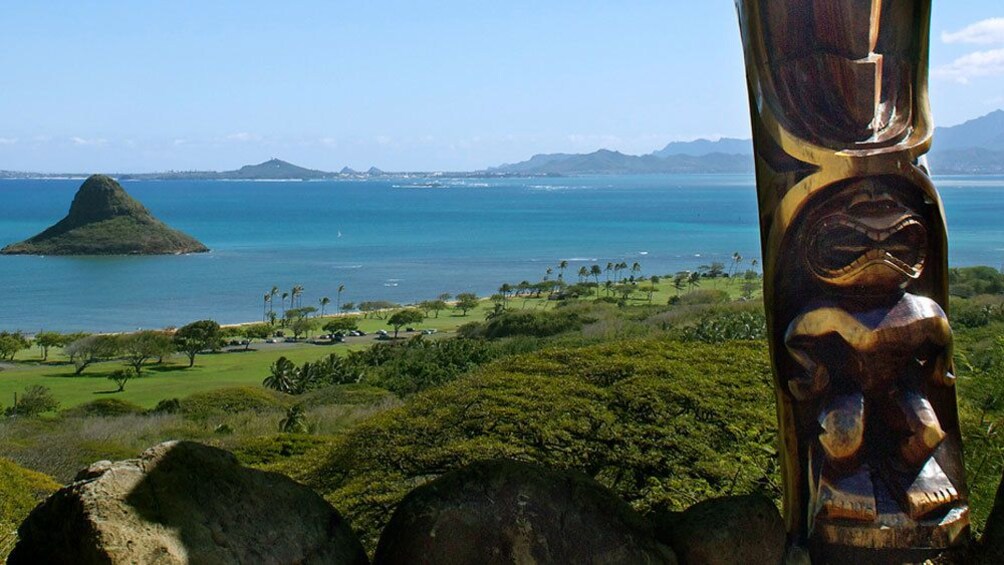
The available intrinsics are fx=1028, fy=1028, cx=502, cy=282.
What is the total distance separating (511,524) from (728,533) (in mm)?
972

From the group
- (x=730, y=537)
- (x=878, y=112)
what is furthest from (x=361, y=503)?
(x=878, y=112)

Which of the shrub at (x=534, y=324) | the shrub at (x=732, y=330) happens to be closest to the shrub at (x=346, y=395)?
the shrub at (x=732, y=330)

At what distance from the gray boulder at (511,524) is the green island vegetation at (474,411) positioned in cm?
332

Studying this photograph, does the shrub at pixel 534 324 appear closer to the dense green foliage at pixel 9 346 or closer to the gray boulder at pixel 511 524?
the dense green foliage at pixel 9 346

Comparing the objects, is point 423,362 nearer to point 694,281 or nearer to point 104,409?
point 104,409

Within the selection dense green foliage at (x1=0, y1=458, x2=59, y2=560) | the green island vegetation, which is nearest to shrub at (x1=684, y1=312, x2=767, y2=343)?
the green island vegetation

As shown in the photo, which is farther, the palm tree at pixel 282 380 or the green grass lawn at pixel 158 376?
the green grass lawn at pixel 158 376

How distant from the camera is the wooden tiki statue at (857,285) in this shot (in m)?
4.31

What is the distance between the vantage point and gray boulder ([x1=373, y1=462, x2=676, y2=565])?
12.9 ft

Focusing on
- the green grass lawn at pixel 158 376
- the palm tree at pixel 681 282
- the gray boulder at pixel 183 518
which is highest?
the gray boulder at pixel 183 518

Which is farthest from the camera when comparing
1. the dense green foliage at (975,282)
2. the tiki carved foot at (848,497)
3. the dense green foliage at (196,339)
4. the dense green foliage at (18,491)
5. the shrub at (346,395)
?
the dense green foliage at (196,339)

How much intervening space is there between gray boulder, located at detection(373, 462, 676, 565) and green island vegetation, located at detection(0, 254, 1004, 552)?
10.9 feet

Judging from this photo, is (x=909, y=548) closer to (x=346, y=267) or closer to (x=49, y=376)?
(x=49, y=376)

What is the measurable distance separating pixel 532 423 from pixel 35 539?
5.52 m
